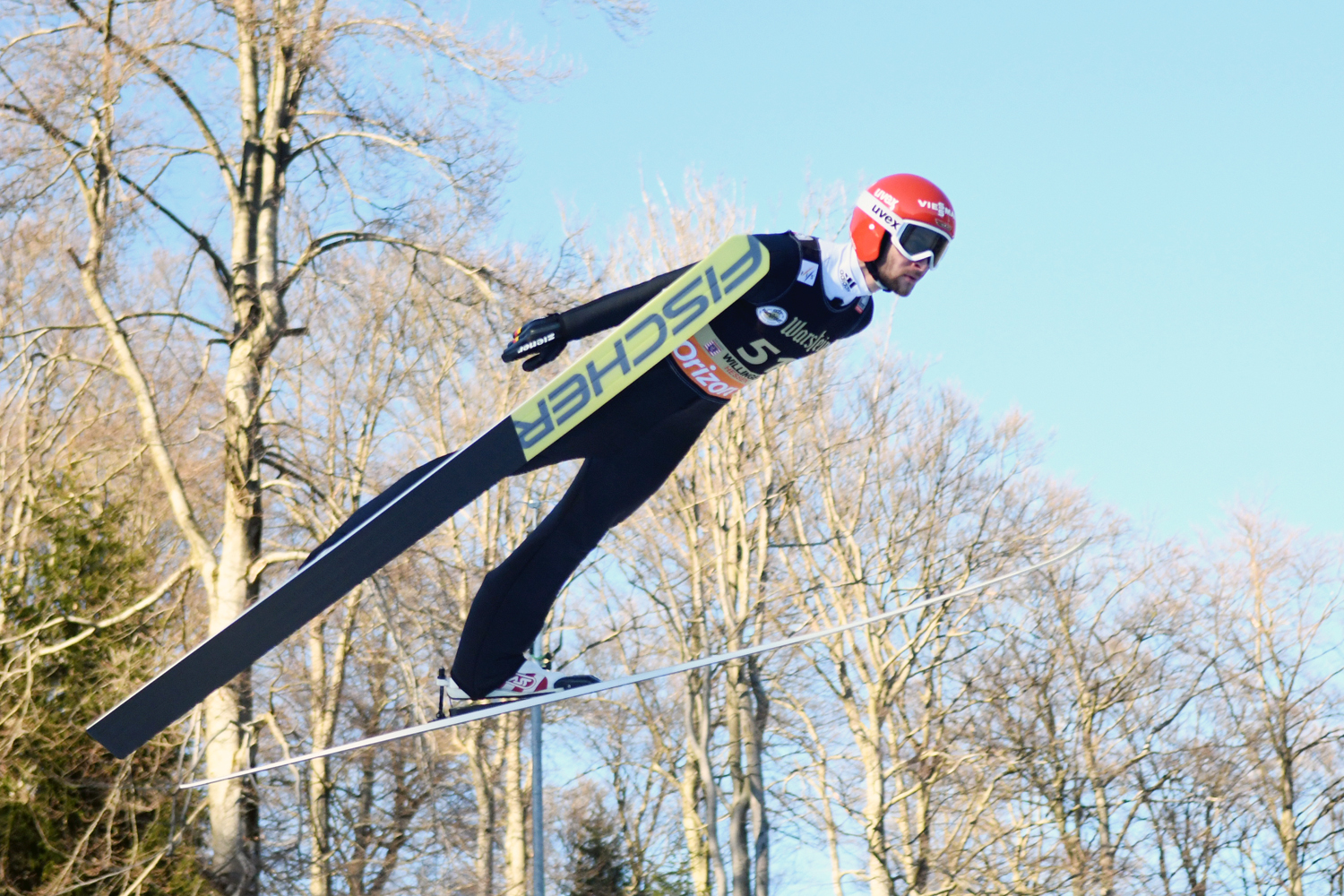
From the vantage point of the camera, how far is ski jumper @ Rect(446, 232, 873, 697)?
11.1 ft

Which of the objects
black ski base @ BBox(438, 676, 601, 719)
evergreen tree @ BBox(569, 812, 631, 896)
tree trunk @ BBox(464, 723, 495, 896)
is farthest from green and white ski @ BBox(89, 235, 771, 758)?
evergreen tree @ BBox(569, 812, 631, 896)

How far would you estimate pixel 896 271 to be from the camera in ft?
11.0

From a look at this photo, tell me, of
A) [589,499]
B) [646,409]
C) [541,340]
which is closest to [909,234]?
[646,409]

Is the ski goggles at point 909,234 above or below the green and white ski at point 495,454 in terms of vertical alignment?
above

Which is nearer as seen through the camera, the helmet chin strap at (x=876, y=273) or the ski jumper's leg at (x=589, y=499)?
the helmet chin strap at (x=876, y=273)

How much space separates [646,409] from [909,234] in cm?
83

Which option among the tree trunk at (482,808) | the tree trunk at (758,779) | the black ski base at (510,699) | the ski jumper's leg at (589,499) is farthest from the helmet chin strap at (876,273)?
the tree trunk at (758,779)

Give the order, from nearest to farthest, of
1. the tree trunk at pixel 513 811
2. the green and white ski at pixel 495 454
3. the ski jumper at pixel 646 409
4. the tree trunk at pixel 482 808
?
1. the green and white ski at pixel 495 454
2. the ski jumper at pixel 646 409
3. the tree trunk at pixel 482 808
4. the tree trunk at pixel 513 811

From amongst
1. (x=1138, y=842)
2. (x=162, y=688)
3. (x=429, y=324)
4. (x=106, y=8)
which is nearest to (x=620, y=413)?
(x=162, y=688)

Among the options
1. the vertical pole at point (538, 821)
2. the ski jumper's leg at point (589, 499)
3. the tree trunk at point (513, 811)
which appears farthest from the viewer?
the tree trunk at point (513, 811)

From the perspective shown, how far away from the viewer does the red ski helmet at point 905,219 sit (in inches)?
131

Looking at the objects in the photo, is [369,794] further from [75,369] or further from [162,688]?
[162,688]

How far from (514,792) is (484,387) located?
4387 mm

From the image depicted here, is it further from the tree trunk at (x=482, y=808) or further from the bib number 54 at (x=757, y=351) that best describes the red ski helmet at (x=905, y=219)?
the tree trunk at (x=482, y=808)
